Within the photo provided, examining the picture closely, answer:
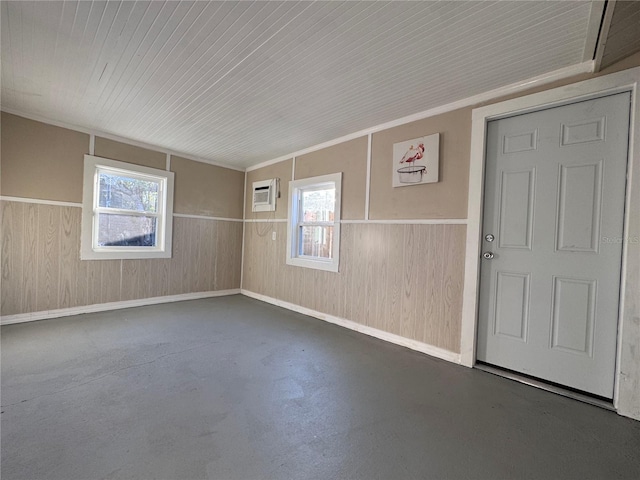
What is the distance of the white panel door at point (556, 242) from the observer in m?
2.01

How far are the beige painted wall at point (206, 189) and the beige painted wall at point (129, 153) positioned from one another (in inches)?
8.4

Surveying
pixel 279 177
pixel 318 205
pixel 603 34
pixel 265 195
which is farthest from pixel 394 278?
pixel 265 195

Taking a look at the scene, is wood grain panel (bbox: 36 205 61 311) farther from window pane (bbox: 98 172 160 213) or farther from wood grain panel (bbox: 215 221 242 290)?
wood grain panel (bbox: 215 221 242 290)

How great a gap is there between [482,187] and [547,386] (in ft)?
5.55

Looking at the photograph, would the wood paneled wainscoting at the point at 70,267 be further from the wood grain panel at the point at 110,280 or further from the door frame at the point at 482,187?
the door frame at the point at 482,187

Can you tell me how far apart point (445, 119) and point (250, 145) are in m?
2.72

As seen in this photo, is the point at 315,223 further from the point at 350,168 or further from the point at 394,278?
the point at 394,278

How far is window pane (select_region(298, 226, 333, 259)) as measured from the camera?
4.10 meters

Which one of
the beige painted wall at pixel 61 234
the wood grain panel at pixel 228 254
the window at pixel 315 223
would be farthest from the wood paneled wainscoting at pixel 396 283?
the beige painted wall at pixel 61 234


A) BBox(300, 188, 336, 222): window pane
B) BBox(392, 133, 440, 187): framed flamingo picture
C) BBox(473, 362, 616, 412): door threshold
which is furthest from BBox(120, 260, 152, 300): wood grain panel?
BBox(473, 362, 616, 412): door threshold

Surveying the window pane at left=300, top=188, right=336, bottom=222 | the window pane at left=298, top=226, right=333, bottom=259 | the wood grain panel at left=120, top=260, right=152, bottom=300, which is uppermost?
the window pane at left=300, top=188, right=336, bottom=222

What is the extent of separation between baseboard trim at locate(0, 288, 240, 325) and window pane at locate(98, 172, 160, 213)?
1425 mm

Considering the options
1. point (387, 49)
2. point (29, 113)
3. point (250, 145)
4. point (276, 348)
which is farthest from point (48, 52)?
point (276, 348)

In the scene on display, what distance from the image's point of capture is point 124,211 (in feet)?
13.8
